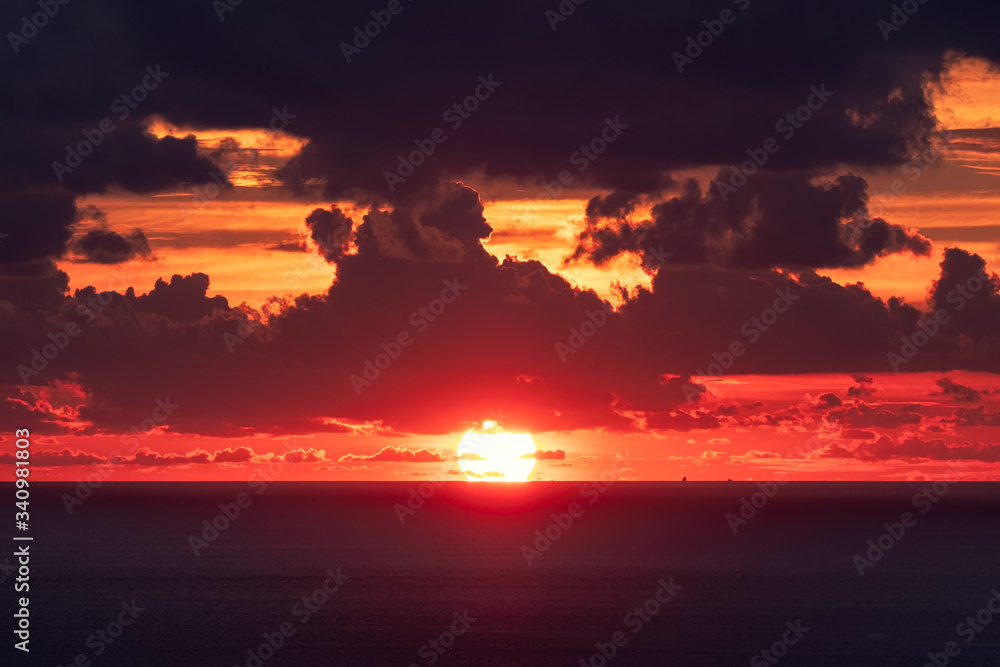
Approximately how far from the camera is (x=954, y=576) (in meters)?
174

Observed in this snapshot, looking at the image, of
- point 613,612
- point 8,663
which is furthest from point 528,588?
point 8,663

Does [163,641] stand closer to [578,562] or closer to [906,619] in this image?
[906,619]

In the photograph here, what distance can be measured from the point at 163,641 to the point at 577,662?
138ft
